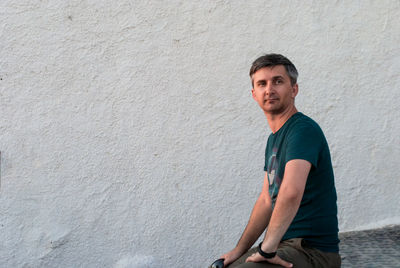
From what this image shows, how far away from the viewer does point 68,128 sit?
3654 mm

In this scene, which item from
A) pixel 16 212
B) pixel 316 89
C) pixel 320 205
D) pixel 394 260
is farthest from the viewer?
pixel 316 89

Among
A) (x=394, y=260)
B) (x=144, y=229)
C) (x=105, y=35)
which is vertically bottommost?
(x=394, y=260)

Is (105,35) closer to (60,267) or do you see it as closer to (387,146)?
(60,267)

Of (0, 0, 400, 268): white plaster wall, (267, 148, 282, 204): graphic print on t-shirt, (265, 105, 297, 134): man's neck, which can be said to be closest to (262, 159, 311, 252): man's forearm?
(267, 148, 282, 204): graphic print on t-shirt

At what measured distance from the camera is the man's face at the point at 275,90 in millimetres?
2279

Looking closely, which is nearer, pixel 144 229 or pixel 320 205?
pixel 320 205

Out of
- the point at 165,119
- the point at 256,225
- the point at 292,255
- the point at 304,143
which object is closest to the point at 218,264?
the point at 256,225

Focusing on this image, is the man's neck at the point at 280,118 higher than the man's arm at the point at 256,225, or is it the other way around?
the man's neck at the point at 280,118

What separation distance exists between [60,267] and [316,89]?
245 cm

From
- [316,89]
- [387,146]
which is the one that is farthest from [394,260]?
[316,89]

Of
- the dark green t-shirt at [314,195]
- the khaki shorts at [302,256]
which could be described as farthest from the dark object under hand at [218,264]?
the dark green t-shirt at [314,195]

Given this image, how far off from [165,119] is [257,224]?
1531 mm

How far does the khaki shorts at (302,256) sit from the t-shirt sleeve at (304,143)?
37 cm

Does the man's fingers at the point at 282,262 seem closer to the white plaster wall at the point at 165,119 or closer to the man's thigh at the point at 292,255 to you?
the man's thigh at the point at 292,255
